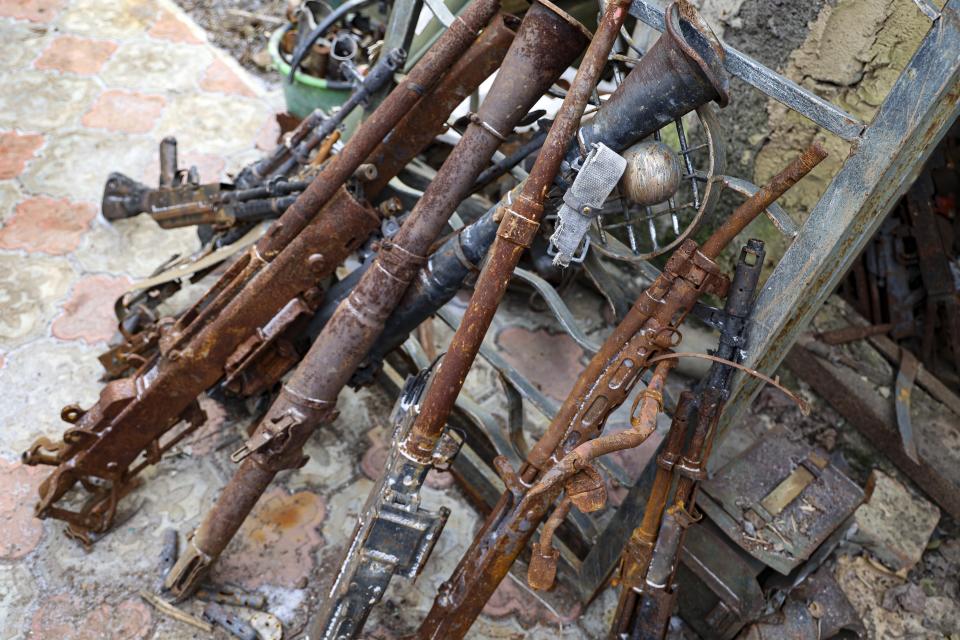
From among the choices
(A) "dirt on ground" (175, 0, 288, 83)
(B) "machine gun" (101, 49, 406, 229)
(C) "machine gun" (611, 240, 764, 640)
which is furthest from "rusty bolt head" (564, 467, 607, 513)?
(A) "dirt on ground" (175, 0, 288, 83)

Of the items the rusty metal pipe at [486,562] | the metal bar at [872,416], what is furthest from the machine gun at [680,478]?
the metal bar at [872,416]

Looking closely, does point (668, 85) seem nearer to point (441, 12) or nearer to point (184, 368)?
point (441, 12)

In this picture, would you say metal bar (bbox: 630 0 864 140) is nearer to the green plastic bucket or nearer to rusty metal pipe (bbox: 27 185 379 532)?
rusty metal pipe (bbox: 27 185 379 532)

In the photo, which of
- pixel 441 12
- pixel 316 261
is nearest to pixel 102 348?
pixel 316 261

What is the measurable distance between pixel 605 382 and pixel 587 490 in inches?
13.1

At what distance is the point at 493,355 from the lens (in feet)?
9.53

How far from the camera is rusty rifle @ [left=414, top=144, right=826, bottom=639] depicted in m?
2.01

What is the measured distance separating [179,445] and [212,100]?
273 centimetres

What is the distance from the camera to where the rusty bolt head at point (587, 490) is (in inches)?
73.9

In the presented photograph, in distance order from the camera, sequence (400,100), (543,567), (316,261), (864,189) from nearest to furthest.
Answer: (864,189) < (543,567) < (400,100) < (316,261)

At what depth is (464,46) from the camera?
7.76 feet

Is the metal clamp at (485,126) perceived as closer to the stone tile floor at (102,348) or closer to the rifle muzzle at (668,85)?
the rifle muzzle at (668,85)

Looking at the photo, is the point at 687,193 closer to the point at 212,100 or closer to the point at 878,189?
the point at 878,189

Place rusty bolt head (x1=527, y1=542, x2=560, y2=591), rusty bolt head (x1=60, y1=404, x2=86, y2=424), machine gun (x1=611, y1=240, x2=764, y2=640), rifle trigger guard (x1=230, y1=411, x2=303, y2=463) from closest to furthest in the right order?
rusty bolt head (x1=527, y1=542, x2=560, y2=591) < machine gun (x1=611, y1=240, x2=764, y2=640) < rifle trigger guard (x1=230, y1=411, x2=303, y2=463) < rusty bolt head (x1=60, y1=404, x2=86, y2=424)
